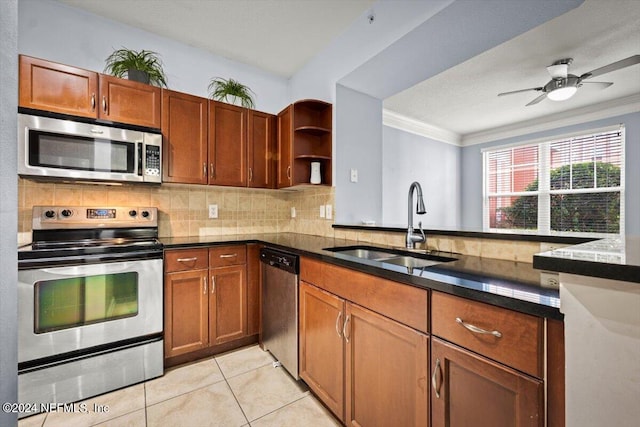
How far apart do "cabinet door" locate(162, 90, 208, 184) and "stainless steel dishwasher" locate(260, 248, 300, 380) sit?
2.97 ft

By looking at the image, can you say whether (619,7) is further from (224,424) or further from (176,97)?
(224,424)

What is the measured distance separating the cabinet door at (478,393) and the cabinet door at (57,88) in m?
2.58

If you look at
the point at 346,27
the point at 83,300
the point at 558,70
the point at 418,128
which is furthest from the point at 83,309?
the point at 418,128

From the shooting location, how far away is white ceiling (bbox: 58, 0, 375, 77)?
2129mm

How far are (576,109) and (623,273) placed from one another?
5.20 metres

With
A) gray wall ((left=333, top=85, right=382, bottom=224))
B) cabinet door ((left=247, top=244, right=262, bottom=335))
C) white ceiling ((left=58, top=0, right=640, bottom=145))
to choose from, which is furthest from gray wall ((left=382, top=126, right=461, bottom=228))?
cabinet door ((left=247, top=244, right=262, bottom=335))

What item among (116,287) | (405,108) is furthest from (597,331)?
(405,108)

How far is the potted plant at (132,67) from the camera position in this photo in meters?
2.17

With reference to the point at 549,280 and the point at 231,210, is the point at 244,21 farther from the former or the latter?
the point at 549,280

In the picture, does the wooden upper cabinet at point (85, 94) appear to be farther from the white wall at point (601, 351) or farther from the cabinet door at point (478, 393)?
the white wall at point (601, 351)

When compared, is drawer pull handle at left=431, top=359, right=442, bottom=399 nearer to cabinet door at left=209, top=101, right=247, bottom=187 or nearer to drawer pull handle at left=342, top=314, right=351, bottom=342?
drawer pull handle at left=342, top=314, right=351, bottom=342

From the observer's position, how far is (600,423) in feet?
1.89

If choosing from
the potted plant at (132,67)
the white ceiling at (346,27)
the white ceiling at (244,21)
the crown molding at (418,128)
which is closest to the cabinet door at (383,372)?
the white ceiling at (346,27)

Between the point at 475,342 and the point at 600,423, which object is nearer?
the point at 600,423
